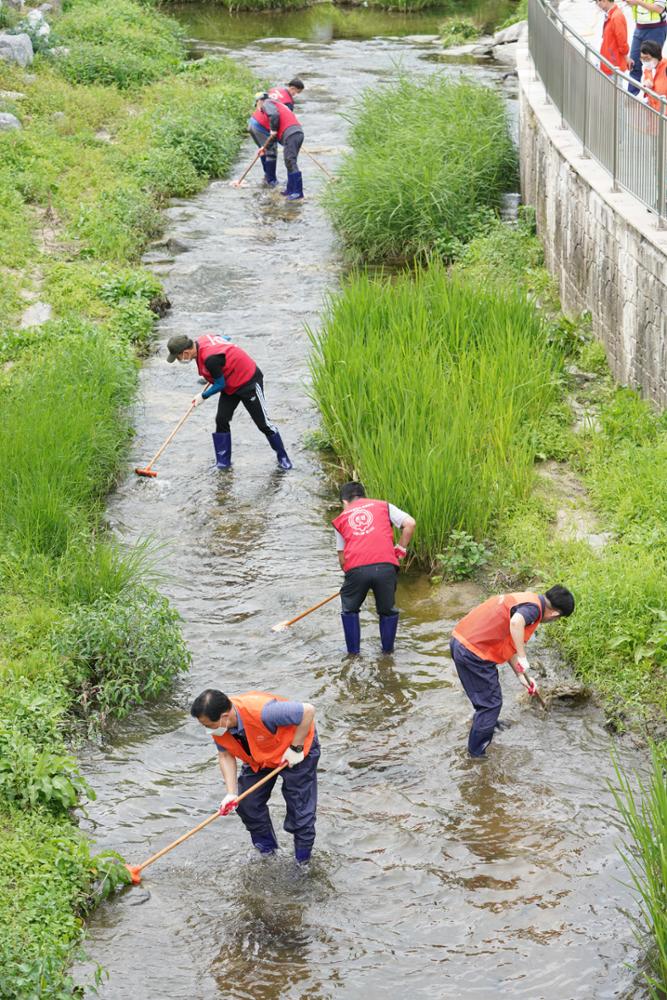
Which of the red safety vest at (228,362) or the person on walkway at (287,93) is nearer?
the red safety vest at (228,362)

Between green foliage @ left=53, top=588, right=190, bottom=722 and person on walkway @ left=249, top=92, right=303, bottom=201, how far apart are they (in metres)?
10.9

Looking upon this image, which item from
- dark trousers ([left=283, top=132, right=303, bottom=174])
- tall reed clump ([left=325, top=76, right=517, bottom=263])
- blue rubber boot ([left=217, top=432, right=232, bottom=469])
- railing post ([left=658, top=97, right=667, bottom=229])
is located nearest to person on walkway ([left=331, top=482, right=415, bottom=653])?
blue rubber boot ([left=217, top=432, right=232, bottom=469])

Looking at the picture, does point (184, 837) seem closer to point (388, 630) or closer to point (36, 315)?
point (388, 630)

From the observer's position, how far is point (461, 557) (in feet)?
30.2

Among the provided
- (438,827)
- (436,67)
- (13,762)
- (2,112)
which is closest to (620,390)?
(438,827)

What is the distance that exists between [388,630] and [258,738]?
2.18 metres

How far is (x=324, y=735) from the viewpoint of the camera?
25.9 feet

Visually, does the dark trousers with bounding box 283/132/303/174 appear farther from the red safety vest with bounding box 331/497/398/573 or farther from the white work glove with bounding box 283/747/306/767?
the white work glove with bounding box 283/747/306/767

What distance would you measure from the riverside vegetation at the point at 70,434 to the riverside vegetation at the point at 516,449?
2134 mm

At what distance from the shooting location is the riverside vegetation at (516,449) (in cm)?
802

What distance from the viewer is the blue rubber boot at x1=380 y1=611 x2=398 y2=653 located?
335 inches

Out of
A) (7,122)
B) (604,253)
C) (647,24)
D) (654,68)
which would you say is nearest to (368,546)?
(604,253)

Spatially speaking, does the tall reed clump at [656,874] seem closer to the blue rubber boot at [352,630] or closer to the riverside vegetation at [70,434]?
the riverside vegetation at [70,434]

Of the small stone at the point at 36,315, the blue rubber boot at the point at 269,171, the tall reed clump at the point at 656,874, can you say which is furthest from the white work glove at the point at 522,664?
the blue rubber boot at the point at 269,171
